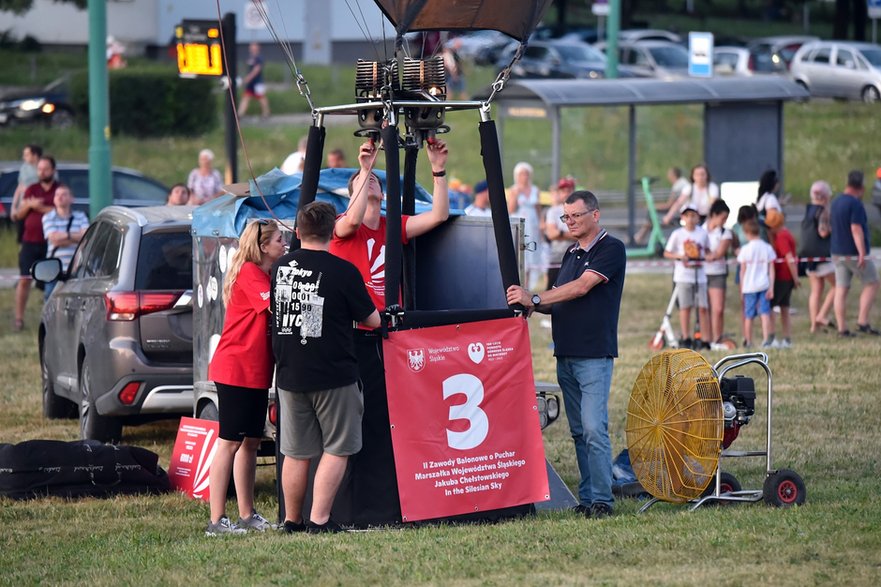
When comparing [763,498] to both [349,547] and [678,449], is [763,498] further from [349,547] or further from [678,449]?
[349,547]

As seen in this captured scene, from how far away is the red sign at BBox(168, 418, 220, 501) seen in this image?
9.41 m

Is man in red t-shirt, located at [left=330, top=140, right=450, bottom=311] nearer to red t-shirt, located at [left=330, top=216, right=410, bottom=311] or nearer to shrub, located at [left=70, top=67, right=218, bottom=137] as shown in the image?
red t-shirt, located at [left=330, top=216, right=410, bottom=311]

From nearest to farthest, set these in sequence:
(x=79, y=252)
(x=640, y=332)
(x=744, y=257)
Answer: (x=79, y=252), (x=744, y=257), (x=640, y=332)

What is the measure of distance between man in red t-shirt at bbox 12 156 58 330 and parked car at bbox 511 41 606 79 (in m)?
27.4

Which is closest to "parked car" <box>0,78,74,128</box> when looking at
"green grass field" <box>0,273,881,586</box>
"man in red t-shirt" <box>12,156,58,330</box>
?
"man in red t-shirt" <box>12,156,58,330</box>

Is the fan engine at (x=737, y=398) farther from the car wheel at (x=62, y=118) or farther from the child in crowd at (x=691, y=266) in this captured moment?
the car wheel at (x=62, y=118)

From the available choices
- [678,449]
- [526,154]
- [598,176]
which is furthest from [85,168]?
[678,449]

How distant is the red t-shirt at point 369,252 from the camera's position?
27.8 ft

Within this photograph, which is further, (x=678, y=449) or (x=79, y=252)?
(x=79, y=252)

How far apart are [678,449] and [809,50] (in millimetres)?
39407

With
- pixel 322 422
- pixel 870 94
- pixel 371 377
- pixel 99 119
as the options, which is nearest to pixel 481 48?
pixel 870 94

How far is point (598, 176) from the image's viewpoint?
3061 centimetres

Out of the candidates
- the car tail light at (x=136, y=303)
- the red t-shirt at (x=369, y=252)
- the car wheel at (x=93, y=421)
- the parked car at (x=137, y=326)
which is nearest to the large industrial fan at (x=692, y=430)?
the red t-shirt at (x=369, y=252)

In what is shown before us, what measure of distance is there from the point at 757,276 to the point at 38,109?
24214mm
